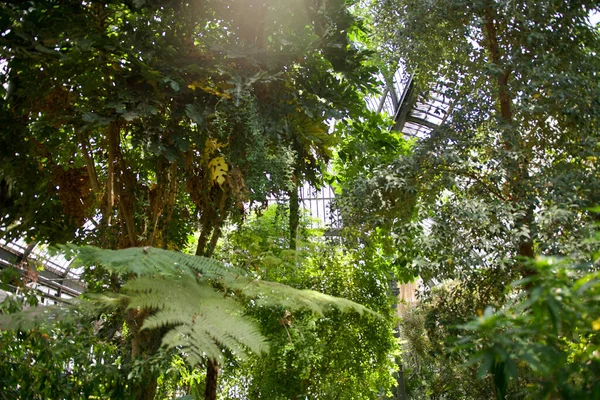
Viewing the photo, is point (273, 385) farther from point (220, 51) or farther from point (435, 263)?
point (220, 51)

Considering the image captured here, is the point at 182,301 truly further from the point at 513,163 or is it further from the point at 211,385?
the point at 513,163

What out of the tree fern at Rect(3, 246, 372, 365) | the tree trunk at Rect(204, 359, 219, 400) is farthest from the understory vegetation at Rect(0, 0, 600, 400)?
the tree fern at Rect(3, 246, 372, 365)

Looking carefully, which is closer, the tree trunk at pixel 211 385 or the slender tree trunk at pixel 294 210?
the tree trunk at pixel 211 385

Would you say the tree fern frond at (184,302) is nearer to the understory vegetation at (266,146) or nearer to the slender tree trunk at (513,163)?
the understory vegetation at (266,146)

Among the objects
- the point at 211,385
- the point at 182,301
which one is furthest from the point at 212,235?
the point at 182,301

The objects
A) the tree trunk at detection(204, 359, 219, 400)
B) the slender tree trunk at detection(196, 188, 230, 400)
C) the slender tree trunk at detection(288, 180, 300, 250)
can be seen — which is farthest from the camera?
the slender tree trunk at detection(288, 180, 300, 250)

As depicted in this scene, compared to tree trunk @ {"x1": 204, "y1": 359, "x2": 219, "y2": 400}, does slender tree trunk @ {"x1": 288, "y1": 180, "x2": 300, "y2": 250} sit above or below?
above

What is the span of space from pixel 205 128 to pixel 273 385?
3609mm

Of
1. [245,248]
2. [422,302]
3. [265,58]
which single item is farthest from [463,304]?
[265,58]

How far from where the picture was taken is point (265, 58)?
4.43m

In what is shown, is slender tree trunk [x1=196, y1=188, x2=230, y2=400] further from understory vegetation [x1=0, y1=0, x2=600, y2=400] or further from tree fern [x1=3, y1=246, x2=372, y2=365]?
→ tree fern [x1=3, y1=246, x2=372, y2=365]

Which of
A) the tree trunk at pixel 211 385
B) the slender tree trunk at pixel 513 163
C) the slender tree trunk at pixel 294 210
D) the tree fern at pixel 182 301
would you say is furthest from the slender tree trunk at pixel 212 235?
the slender tree trunk at pixel 513 163

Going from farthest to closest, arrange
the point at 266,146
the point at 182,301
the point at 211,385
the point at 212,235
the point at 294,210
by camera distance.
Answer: the point at 294,210 → the point at 211,385 → the point at 212,235 → the point at 266,146 → the point at 182,301

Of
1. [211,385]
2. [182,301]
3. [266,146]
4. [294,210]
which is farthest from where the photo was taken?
[294,210]
